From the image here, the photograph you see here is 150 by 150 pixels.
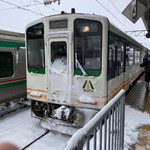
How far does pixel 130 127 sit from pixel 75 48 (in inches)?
88.6

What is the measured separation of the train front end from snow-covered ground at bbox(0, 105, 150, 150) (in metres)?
0.40

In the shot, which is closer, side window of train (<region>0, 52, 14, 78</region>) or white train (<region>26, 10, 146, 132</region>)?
white train (<region>26, 10, 146, 132</region>)

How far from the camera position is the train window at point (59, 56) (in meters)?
4.39

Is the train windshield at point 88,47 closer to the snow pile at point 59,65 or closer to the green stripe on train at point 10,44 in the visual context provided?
the snow pile at point 59,65

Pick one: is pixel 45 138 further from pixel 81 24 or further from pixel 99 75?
pixel 81 24

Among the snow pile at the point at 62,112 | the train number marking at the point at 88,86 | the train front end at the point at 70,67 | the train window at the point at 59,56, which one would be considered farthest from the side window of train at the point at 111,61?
the snow pile at the point at 62,112

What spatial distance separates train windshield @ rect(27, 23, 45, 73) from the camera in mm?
4750

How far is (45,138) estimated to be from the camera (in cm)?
471

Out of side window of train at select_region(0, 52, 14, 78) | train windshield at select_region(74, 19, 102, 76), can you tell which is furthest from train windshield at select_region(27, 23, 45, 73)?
side window of train at select_region(0, 52, 14, 78)

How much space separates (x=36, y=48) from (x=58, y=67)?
98 centimetres

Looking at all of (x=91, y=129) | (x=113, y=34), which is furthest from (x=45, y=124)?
(x=91, y=129)

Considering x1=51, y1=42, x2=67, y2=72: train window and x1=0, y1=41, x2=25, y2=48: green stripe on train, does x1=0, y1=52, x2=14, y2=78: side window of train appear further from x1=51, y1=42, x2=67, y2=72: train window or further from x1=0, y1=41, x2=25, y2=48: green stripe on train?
x1=51, y1=42, x2=67, y2=72: train window

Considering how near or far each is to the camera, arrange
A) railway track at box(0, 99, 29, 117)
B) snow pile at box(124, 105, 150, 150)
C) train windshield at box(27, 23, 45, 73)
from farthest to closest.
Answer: railway track at box(0, 99, 29, 117) < train windshield at box(27, 23, 45, 73) < snow pile at box(124, 105, 150, 150)

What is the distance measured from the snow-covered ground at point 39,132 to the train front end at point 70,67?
401 mm
